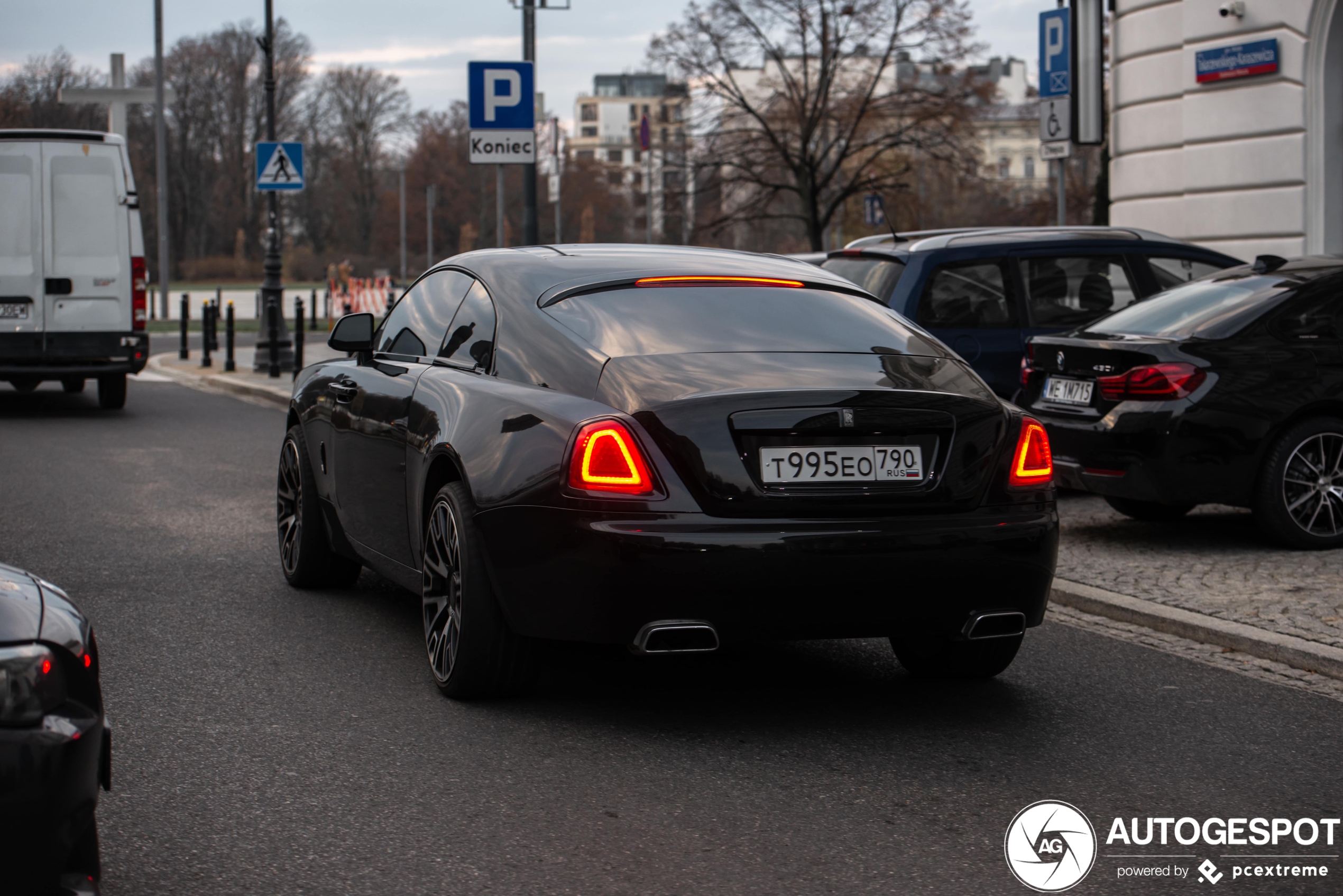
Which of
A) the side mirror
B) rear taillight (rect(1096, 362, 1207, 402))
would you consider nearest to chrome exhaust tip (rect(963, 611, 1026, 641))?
the side mirror

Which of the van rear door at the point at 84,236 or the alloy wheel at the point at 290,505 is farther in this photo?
the van rear door at the point at 84,236

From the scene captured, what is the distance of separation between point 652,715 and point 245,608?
2.42 m

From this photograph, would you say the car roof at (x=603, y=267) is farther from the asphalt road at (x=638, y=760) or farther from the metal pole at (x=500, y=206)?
the asphalt road at (x=638, y=760)

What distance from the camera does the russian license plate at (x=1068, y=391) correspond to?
8266 mm

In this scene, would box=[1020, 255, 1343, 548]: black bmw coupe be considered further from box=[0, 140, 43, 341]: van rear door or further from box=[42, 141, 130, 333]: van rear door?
box=[0, 140, 43, 341]: van rear door

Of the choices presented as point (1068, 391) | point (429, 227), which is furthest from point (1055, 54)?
point (429, 227)

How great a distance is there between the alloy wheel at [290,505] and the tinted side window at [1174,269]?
5.79 meters

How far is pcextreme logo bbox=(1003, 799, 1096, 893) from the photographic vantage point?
3.63 m

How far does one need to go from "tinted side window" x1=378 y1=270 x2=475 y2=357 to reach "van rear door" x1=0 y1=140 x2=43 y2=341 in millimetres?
10637

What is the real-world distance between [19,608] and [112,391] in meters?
15.1

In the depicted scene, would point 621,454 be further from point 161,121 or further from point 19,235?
point 161,121

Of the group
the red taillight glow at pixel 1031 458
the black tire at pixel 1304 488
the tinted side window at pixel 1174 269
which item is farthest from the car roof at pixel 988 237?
the red taillight glow at pixel 1031 458

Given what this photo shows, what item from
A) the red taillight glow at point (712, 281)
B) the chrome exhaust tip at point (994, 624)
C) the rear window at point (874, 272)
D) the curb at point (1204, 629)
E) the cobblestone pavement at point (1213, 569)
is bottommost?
the curb at point (1204, 629)

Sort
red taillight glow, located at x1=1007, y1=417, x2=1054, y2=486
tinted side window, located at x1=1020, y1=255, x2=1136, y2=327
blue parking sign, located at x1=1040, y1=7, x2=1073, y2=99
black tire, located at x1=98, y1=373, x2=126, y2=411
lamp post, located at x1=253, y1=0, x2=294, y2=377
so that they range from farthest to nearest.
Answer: lamp post, located at x1=253, y1=0, x2=294, y2=377
black tire, located at x1=98, y1=373, x2=126, y2=411
blue parking sign, located at x1=1040, y1=7, x2=1073, y2=99
tinted side window, located at x1=1020, y1=255, x2=1136, y2=327
red taillight glow, located at x1=1007, y1=417, x2=1054, y2=486
